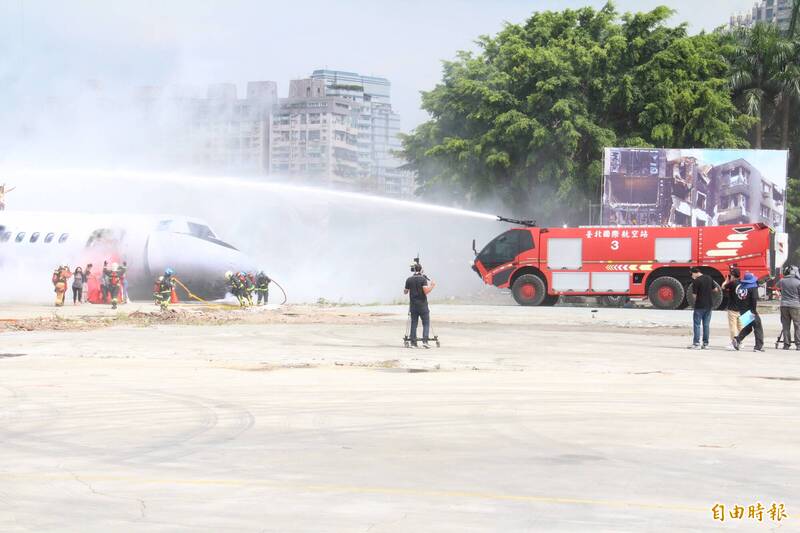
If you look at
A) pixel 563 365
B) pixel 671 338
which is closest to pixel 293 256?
pixel 671 338

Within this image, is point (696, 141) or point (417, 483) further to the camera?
point (696, 141)

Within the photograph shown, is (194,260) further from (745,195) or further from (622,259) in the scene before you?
(745,195)

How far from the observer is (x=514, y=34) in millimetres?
56656

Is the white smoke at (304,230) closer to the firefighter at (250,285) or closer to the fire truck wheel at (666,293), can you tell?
the firefighter at (250,285)

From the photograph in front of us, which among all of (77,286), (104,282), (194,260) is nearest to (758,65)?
(194,260)

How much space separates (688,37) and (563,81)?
697 centimetres

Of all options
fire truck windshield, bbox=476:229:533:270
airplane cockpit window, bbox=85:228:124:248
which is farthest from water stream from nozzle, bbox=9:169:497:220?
airplane cockpit window, bbox=85:228:124:248

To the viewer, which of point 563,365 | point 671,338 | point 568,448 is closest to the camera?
point 568,448

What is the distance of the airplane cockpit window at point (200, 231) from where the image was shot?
4041 cm

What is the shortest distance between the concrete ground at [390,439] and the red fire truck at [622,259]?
17.0 meters

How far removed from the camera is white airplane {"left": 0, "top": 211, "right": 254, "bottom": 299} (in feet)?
132

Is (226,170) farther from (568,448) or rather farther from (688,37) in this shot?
(568,448)

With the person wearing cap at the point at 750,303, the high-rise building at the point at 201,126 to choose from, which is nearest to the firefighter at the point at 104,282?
the high-rise building at the point at 201,126

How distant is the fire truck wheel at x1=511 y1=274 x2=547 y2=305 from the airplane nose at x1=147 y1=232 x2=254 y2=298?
10426mm
